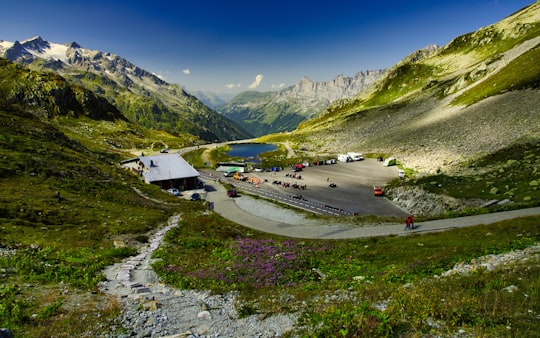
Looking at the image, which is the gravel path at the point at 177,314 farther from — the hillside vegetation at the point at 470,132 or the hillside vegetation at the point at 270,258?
the hillside vegetation at the point at 470,132

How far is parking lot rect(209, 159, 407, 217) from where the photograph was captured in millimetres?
63969

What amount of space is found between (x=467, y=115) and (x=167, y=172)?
324ft

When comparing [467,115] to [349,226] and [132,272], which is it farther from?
[132,272]

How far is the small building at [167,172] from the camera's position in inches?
3004

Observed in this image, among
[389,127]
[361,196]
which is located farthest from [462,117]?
[361,196]

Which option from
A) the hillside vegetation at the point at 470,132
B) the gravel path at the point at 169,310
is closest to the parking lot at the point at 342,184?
the hillside vegetation at the point at 470,132

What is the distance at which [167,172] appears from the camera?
258 feet

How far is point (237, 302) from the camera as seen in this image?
637 inches

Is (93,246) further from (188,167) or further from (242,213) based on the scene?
(188,167)

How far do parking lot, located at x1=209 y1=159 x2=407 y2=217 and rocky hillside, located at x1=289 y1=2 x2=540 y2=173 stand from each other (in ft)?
36.8

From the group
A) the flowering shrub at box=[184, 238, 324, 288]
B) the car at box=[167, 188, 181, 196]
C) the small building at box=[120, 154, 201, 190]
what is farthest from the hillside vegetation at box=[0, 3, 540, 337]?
the small building at box=[120, 154, 201, 190]

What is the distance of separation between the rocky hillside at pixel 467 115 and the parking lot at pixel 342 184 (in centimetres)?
1122

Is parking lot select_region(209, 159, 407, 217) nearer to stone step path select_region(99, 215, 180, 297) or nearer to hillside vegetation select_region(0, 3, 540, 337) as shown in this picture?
hillside vegetation select_region(0, 3, 540, 337)

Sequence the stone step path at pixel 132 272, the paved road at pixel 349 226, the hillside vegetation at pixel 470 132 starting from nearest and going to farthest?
1. the stone step path at pixel 132 272
2. the paved road at pixel 349 226
3. the hillside vegetation at pixel 470 132
